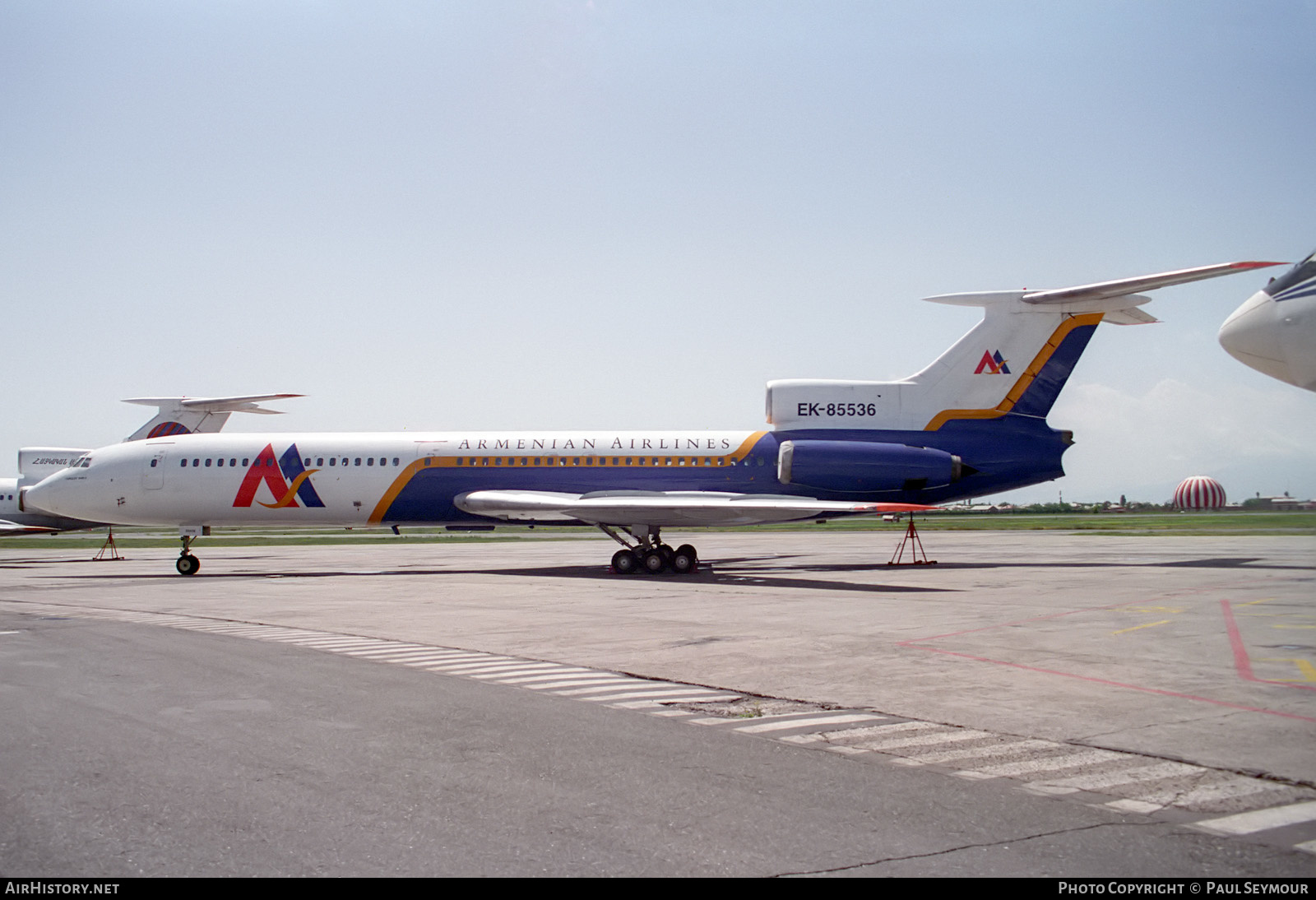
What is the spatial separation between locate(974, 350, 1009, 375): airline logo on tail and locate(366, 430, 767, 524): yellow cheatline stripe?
243 inches

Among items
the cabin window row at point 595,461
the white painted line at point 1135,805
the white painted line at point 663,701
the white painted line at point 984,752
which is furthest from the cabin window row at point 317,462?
the white painted line at point 1135,805

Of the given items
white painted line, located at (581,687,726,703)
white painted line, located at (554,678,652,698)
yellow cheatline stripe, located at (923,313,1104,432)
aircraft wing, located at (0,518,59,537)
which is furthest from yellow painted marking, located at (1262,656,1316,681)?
aircraft wing, located at (0,518,59,537)

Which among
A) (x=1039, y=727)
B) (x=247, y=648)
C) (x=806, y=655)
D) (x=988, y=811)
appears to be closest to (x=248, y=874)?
(x=988, y=811)

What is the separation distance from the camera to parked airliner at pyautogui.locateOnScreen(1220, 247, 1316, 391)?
9898mm

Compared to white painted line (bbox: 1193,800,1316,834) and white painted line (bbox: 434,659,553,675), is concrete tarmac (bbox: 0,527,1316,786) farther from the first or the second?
white painted line (bbox: 1193,800,1316,834)

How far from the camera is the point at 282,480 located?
2934 centimetres

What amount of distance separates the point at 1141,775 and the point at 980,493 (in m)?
22.5

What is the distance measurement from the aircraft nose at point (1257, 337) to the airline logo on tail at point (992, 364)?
17.0 m

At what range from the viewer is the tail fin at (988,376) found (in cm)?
2688

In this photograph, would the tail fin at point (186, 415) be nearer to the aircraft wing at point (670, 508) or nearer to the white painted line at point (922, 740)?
the aircraft wing at point (670, 508)

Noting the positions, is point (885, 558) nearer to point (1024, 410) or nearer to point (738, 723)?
point (1024, 410)

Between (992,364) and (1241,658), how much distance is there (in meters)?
17.6

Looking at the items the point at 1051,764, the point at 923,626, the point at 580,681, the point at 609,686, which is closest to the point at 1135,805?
the point at 1051,764

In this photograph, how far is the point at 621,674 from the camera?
414 inches
